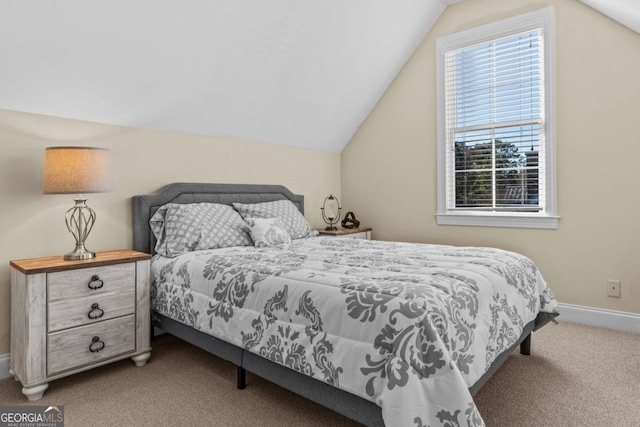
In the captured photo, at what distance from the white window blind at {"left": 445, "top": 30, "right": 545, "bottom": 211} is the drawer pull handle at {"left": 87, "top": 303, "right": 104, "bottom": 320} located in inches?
122

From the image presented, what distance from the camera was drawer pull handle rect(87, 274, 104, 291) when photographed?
7.41 feet

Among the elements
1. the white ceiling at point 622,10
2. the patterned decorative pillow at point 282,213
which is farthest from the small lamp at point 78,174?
the white ceiling at point 622,10

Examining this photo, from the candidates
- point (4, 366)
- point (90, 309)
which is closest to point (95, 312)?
point (90, 309)

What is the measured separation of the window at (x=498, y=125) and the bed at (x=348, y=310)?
120cm

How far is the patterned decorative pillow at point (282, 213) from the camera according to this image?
3.32 meters

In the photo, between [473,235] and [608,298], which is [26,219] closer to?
[473,235]

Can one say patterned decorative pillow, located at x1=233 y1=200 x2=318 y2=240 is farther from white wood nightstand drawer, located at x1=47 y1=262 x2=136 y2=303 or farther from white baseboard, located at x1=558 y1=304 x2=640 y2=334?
white baseboard, located at x1=558 y1=304 x2=640 y2=334

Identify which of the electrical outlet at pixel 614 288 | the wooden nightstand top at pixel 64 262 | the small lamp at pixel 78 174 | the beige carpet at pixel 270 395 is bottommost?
the beige carpet at pixel 270 395

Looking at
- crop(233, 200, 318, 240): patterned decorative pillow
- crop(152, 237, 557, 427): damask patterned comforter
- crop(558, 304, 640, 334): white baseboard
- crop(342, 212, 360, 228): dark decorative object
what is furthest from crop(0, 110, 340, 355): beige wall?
crop(558, 304, 640, 334): white baseboard

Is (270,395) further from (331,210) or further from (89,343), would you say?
(331,210)

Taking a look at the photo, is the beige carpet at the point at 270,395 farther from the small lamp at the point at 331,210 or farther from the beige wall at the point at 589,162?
the small lamp at the point at 331,210

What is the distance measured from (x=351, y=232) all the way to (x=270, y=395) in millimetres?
2242

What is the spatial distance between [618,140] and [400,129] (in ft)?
6.15

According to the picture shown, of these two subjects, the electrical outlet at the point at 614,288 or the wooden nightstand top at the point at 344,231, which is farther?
the wooden nightstand top at the point at 344,231
